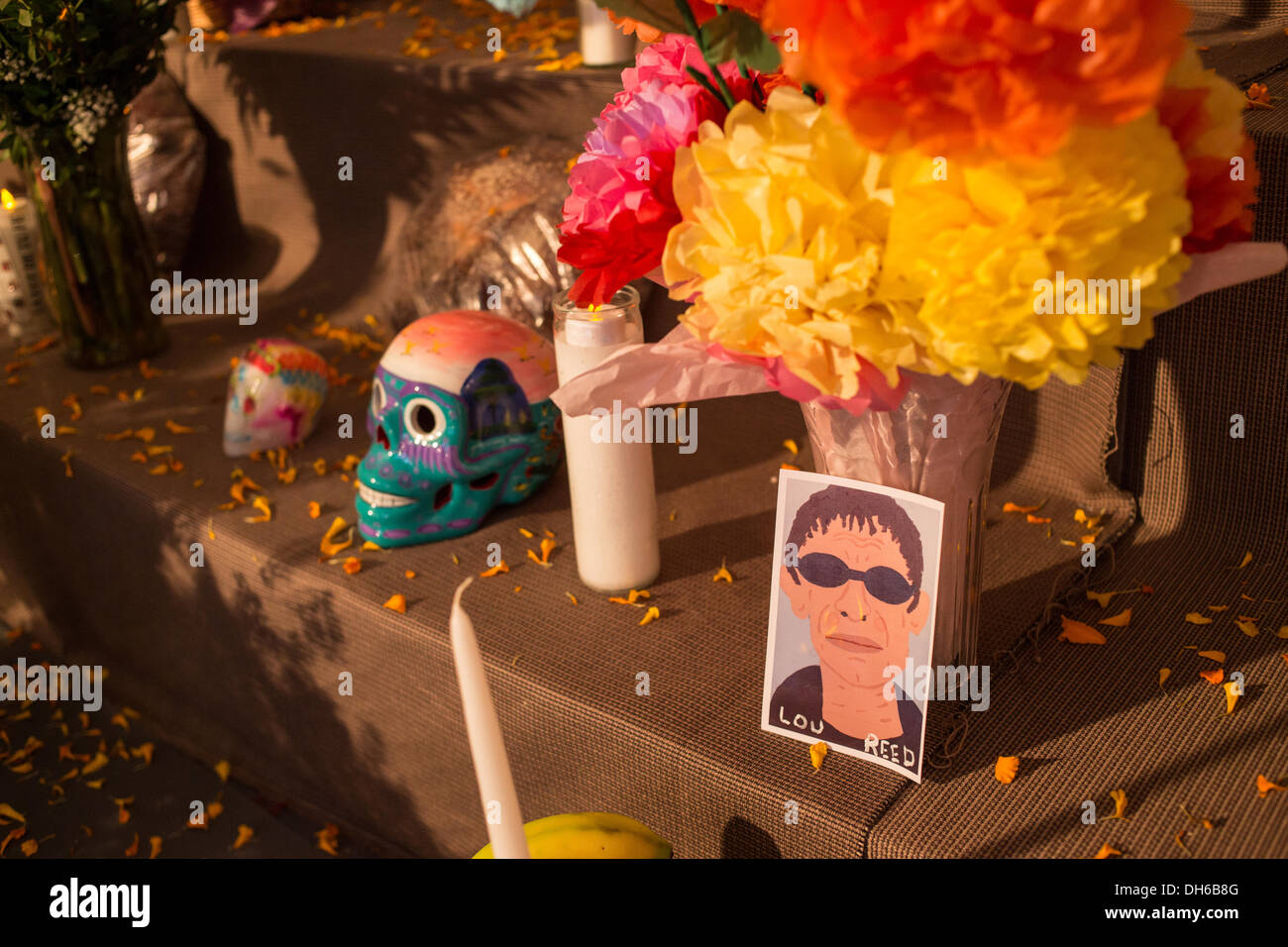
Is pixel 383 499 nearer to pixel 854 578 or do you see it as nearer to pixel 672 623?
pixel 672 623

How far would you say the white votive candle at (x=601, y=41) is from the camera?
3.88ft

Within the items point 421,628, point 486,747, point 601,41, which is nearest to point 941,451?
point 486,747

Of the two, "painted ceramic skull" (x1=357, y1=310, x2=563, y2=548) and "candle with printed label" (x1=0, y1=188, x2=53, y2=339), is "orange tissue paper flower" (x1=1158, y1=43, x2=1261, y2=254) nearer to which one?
"painted ceramic skull" (x1=357, y1=310, x2=563, y2=548)

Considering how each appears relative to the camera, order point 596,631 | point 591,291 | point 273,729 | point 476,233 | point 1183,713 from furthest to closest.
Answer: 1. point 476,233
2. point 273,729
3. point 596,631
4. point 1183,713
5. point 591,291

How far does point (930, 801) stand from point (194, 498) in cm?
72

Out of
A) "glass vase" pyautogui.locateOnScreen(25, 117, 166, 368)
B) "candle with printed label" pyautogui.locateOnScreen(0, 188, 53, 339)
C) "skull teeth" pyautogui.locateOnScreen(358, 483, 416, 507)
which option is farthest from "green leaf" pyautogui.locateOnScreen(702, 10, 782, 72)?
"candle with printed label" pyautogui.locateOnScreen(0, 188, 53, 339)

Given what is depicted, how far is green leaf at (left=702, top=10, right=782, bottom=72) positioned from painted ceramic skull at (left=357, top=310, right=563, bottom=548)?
0.47 m

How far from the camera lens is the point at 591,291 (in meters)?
0.53

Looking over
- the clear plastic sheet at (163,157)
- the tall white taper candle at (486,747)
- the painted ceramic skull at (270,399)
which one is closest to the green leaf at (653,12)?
the tall white taper candle at (486,747)

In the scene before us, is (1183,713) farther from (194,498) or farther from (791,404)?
Result: (194,498)

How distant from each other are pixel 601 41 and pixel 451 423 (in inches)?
22.0

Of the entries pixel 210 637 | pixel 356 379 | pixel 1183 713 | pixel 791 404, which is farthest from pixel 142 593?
pixel 1183 713

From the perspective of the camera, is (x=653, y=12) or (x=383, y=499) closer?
(x=653, y=12)

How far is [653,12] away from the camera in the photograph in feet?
1.57
